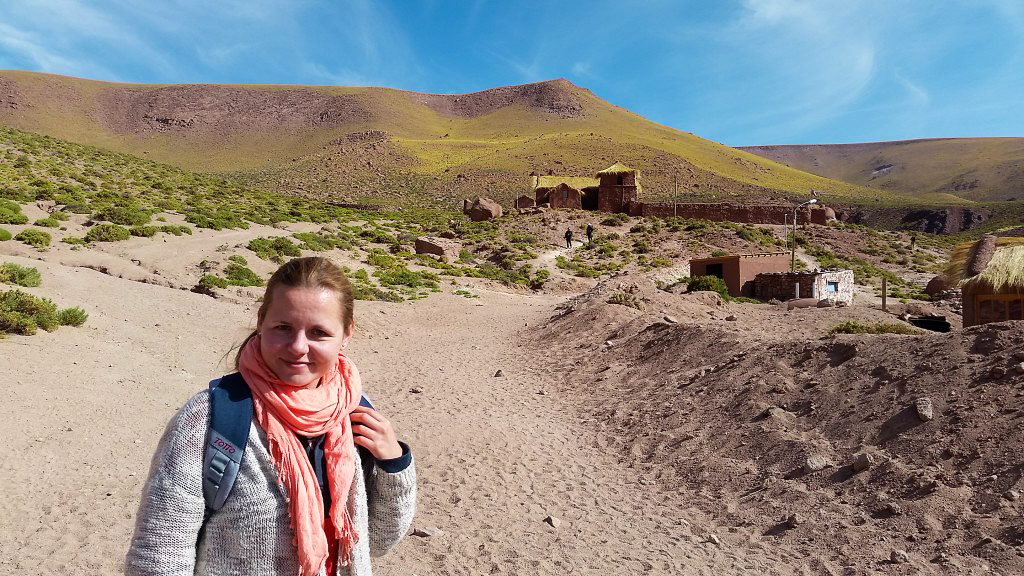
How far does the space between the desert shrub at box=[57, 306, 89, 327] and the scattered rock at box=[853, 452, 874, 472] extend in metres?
10.6

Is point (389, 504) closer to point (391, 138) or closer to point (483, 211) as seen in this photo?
point (483, 211)

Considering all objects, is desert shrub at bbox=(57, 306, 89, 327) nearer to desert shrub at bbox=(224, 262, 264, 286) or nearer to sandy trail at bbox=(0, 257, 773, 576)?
sandy trail at bbox=(0, 257, 773, 576)

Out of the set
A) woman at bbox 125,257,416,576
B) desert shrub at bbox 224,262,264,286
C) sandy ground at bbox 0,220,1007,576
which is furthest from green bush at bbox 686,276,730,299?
woman at bbox 125,257,416,576

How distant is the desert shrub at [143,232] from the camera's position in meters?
19.0

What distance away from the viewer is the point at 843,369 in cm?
720

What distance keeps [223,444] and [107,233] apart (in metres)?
19.8

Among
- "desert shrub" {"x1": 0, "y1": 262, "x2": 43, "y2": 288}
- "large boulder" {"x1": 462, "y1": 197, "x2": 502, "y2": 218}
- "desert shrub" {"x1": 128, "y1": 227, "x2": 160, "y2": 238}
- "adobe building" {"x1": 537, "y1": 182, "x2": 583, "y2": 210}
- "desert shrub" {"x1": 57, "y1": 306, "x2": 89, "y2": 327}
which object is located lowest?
"desert shrub" {"x1": 57, "y1": 306, "x2": 89, "y2": 327}

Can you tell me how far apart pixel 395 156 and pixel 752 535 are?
274 ft

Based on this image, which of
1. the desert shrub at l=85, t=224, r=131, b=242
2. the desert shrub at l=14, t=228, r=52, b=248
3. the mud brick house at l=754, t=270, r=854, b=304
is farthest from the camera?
the mud brick house at l=754, t=270, r=854, b=304

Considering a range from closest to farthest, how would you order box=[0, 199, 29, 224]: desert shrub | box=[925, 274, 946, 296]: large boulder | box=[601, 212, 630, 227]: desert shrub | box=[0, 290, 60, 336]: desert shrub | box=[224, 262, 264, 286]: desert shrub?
box=[0, 290, 60, 336]: desert shrub
box=[224, 262, 264, 286]: desert shrub
box=[0, 199, 29, 224]: desert shrub
box=[925, 274, 946, 296]: large boulder
box=[601, 212, 630, 227]: desert shrub

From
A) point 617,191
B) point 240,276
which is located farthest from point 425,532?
point 617,191

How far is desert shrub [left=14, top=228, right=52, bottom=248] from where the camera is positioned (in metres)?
15.6

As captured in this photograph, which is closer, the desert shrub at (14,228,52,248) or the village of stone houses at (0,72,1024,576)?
the village of stone houses at (0,72,1024,576)

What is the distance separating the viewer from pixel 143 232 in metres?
19.0
